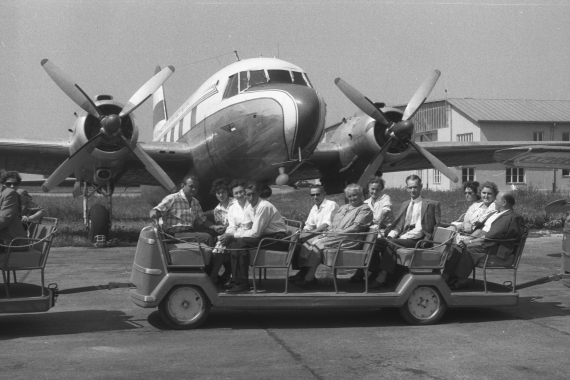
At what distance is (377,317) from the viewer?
8.06 m

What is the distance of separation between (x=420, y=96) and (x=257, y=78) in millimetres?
4159

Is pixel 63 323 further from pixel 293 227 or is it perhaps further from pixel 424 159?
pixel 424 159

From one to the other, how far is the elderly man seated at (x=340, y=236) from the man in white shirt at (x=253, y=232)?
13.5 inches

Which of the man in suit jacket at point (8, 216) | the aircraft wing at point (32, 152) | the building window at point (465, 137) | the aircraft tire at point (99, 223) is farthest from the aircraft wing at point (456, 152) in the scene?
the building window at point (465, 137)

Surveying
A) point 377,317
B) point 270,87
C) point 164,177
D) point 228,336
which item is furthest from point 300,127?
point 228,336

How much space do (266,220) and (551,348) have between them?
314 centimetres

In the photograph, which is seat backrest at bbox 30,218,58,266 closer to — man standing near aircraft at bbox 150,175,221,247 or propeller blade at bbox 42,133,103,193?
man standing near aircraft at bbox 150,175,221,247

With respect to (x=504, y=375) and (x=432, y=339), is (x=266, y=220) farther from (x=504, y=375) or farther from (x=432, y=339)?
(x=504, y=375)

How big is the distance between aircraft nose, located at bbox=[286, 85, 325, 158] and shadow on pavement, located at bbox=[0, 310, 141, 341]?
6129 millimetres

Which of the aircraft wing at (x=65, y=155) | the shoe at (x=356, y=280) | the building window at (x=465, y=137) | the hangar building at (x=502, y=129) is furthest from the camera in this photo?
the building window at (x=465, y=137)

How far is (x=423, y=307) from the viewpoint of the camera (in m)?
7.65

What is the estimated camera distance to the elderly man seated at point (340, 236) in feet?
25.6

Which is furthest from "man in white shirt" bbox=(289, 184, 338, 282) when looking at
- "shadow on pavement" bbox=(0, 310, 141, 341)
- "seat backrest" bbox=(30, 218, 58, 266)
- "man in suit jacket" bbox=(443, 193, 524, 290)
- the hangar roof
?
the hangar roof

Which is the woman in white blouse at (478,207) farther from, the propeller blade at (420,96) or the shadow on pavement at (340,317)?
the propeller blade at (420,96)
